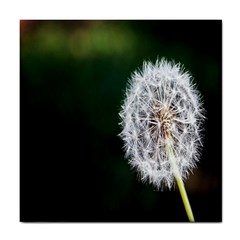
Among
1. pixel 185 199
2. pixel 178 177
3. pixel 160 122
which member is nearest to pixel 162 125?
pixel 160 122

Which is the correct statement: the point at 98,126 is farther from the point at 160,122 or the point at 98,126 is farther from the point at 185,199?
the point at 185,199

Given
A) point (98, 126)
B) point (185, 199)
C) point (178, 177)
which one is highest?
point (98, 126)

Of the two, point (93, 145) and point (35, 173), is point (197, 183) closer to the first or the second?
point (93, 145)

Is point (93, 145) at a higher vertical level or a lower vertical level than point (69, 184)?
higher

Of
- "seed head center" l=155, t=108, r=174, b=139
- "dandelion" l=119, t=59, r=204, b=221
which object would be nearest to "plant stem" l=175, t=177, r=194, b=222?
"dandelion" l=119, t=59, r=204, b=221

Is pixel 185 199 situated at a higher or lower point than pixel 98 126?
lower

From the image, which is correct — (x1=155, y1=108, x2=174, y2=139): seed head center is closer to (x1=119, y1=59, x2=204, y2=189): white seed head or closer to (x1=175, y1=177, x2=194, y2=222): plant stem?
(x1=119, y1=59, x2=204, y2=189): white seed head
